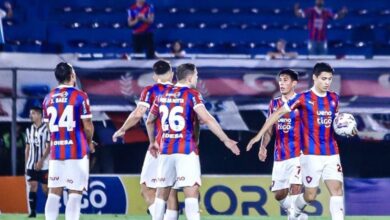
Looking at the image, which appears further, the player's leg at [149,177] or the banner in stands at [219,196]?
the banner in stands at [219,196]

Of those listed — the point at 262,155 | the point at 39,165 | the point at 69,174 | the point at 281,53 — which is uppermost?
the point at 281,53

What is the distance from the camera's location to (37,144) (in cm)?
1808

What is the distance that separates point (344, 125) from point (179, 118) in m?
1.98

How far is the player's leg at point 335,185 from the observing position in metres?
12.7

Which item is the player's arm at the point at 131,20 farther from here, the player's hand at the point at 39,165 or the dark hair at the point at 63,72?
the dark hair at the point at 63,72

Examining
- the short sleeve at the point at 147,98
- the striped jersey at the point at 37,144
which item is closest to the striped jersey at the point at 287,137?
the short sleeve at the point at 147,98

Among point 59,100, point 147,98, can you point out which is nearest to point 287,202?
point 147,98

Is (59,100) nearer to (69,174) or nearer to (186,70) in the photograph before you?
(69,174)

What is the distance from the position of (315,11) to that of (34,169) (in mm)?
6649

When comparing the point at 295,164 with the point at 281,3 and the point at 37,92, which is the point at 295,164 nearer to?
the point at 37,92

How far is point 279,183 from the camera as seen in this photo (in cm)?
1437

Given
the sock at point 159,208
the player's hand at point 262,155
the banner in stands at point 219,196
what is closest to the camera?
the sock at point 159,208

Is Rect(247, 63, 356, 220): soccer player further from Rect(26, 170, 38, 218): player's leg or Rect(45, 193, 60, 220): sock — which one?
Rect(26, 170, 38, 218): player's leg

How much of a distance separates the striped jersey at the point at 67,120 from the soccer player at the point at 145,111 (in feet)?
1.32
